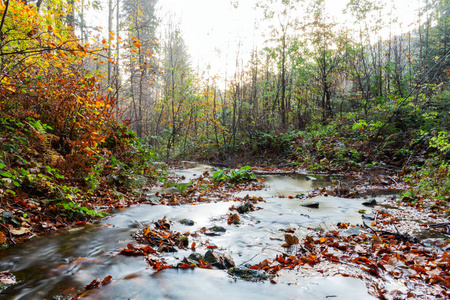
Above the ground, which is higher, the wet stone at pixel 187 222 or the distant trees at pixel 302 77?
the distant trees at pixel 302 77

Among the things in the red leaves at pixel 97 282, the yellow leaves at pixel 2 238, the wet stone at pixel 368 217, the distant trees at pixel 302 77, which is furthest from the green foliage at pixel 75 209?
the distant trees at pixel 302 77

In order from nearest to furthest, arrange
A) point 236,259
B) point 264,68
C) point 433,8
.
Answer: point 236,259 < point 433,8 < point 264,68

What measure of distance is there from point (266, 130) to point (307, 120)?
3412 mm

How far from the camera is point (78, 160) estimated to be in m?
5.24

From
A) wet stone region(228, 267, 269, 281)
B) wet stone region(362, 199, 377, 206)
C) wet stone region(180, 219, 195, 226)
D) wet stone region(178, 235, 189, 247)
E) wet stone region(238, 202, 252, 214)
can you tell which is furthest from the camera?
wet stone region(362, 199, 377, 206)

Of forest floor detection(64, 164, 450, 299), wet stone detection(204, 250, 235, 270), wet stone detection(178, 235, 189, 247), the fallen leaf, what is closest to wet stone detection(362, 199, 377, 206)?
forest floor detection(64, 164, 450, 299)

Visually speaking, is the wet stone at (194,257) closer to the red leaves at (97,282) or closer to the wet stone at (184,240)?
the wet stone at (184,240)

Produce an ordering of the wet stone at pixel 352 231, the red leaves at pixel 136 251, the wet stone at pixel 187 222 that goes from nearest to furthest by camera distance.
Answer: the red leaves at pixel 136 251 → the wet stone at pixel 352 231 → the wet stone at pixel 187 222

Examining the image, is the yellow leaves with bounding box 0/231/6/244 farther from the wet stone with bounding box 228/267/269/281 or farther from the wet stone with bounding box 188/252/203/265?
the wet stone with bounding box 228/267/269/281

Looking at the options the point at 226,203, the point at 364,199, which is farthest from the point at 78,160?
the point at 364,199

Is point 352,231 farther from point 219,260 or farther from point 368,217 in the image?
point 219,260

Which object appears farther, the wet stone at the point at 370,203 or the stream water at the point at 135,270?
the wet stone at the point at 370,203

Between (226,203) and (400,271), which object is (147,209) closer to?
(226,203)

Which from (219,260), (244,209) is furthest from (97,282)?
(244,209)
